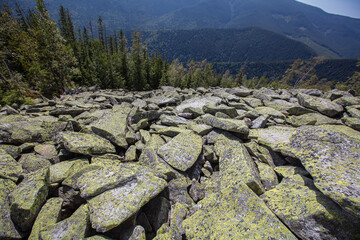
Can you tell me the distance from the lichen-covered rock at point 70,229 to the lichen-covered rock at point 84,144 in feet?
7.59

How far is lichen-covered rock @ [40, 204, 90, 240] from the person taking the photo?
320 cm

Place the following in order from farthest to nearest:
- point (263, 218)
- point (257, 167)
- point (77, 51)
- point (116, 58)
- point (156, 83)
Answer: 1. point (156, 83)
2. point (77, 51)
3. point (116, 58)
4. point (257, 167)
5. point (263, 218)

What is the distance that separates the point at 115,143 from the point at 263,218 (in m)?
5.81

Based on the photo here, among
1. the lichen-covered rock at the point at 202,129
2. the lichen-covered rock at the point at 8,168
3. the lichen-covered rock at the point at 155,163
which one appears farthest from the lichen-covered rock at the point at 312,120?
the lichen-covered rock at the point at 8,168

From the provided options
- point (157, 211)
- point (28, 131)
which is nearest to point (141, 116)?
point (28, 131)

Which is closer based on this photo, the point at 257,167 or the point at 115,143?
the point at 257,167

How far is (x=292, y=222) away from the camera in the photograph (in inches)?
131

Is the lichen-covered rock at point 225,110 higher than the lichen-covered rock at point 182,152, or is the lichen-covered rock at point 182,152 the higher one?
the lichen-covered rock at point 225,110

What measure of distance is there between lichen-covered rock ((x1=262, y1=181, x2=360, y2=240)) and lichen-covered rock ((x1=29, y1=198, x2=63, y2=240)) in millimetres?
5785

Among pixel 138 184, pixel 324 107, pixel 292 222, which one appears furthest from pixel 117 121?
pixel 324 107

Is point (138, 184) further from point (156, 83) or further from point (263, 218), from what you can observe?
point (156, 83)

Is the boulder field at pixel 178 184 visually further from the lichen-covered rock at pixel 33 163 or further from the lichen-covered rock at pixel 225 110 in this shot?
the lichen-covered rock at pixel 225 110

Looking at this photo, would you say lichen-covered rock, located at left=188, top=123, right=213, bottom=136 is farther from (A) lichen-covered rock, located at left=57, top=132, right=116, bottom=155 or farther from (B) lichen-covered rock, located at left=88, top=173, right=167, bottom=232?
(A) lichen-covered rock, located at left=57, top=132, right=116, bottom=155

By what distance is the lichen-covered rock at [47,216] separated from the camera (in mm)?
3481
